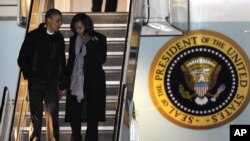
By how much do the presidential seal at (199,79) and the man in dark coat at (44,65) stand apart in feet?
14.3

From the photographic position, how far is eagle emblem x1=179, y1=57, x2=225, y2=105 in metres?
14.3

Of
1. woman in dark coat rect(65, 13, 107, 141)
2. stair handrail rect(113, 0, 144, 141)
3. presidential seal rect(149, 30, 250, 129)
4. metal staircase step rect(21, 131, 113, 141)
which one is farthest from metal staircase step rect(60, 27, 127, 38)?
woman in dark coat rect(65, 13, 107, 141)

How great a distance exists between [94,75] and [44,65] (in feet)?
1.97

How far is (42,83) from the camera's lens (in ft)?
32.7

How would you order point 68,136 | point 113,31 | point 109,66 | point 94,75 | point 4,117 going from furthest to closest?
point 113,31 < point 109,66 < point 68,136 < point 4,117 < point 94,75

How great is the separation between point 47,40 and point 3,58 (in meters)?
4.66

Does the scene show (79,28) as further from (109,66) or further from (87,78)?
(109,66)

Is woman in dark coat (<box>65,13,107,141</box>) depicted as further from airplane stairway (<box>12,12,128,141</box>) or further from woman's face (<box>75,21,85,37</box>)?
airplane stairway (<box>12,12,128,141</box>)

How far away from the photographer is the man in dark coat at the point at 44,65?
9938mm

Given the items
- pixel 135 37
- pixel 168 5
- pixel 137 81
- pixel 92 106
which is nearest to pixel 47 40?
pixel 92 106

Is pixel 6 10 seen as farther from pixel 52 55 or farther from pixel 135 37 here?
pixel 52 55

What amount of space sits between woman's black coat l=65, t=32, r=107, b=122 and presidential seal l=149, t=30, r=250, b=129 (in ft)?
13.9

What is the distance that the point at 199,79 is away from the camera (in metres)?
14.4

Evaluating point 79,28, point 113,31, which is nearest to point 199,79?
point 113,31
